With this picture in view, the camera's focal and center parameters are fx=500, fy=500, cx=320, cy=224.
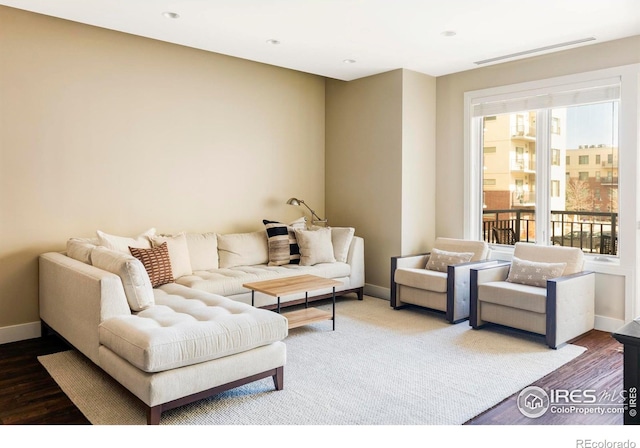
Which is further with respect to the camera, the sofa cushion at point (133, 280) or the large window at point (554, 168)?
the large window at point (554, 168)

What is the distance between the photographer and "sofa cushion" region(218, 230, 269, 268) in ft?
16.7

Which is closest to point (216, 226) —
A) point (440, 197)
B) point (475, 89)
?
point (440, 197)

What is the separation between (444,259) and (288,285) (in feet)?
5.85

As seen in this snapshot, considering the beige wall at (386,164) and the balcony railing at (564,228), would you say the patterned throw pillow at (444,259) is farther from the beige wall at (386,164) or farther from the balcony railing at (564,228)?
the balcony railing at (564,228)

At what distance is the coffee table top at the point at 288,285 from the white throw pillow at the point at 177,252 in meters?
0.70

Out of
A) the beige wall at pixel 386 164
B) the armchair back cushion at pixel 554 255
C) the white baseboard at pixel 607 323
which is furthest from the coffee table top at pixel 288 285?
the white baseboard at pixel 607 323

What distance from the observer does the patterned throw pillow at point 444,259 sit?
504cm

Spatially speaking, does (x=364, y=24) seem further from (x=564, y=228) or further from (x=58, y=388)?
(x=58, y=388)

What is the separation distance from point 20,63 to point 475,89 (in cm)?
438

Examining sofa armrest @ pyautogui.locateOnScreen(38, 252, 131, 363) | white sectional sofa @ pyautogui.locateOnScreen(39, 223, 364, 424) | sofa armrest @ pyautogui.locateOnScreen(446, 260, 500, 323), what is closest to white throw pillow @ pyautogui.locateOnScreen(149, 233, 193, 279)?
white sectional sofa @ pyautogui.locateOnScreen(39, 223, 364, 424)

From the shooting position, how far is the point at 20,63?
409cm

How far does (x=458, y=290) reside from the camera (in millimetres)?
4676

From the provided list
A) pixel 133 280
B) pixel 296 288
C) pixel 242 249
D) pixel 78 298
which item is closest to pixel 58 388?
pixel 78 298

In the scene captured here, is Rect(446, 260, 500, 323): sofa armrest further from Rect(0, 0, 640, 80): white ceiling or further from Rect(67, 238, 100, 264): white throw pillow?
Rect(67, 238, 100, 264): white throw pillow
